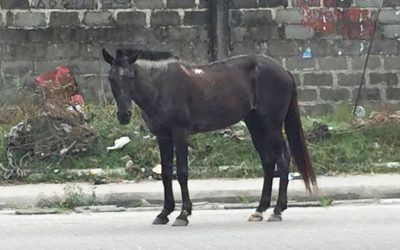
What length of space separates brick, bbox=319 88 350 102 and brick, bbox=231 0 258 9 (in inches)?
76.1

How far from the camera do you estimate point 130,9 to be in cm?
1653

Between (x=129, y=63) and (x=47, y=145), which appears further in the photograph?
(x=47, y=145)

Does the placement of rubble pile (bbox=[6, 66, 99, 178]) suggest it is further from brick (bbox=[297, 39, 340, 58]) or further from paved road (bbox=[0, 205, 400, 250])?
brick (bbox=[297, 39, 340, 58])

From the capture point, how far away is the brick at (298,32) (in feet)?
54.5

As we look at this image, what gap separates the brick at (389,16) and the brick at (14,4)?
623cm

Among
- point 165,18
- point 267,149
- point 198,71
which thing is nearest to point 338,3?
point 165,18

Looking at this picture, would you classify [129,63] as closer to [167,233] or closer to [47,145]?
[167,233]

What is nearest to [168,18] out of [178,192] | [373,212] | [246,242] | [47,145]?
[47,145]

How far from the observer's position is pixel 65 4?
650 inches

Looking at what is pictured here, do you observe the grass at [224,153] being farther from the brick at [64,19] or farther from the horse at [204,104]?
the horse at [204,104]

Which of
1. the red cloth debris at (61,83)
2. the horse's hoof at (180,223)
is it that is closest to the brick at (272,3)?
the red cloth debris at (61,83)

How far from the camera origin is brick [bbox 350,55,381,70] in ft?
54.7

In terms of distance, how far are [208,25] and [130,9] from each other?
1397 millimetres

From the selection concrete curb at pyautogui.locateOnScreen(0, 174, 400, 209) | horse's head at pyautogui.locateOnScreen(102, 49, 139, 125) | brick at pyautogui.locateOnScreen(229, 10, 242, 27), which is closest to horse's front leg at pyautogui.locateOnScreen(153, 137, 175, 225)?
horse's head at pyautogui.locateOnScreen(102, 49, 139, 125)
